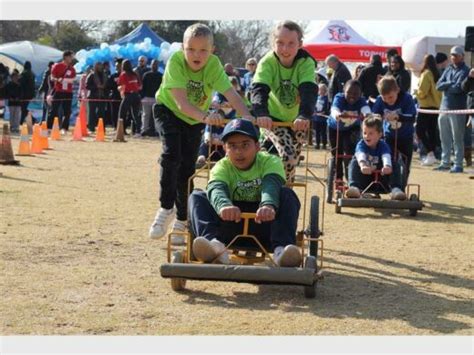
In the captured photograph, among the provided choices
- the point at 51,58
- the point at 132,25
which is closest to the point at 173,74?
the point at 51,58

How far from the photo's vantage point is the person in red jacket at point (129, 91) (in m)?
26.6

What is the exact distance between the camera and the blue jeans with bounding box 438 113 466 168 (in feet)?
58.4

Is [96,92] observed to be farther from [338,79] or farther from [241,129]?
[241,129]

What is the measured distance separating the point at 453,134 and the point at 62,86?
12620mm

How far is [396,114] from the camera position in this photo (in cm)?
1199

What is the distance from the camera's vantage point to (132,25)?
198ft

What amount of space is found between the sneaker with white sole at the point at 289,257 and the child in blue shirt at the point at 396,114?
19.2 ft

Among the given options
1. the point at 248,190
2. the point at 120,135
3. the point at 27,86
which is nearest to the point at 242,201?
the point at 248,190

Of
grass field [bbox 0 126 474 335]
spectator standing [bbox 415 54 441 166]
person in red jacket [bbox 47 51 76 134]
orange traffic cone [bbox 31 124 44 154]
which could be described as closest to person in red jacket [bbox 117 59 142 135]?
person in red jacket [bbox 47 51 76 134]

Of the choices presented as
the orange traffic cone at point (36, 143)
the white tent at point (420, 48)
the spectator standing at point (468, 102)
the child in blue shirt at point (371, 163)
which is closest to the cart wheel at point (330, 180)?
the child in blue shirt at point (371, 163)

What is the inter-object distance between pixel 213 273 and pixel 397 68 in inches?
459

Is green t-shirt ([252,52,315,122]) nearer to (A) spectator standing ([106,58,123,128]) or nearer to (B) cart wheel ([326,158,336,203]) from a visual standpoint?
(B) cart wheel ([326,158,336,203])

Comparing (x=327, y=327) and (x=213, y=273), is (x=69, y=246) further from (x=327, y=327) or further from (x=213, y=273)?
(x=327, y=327)

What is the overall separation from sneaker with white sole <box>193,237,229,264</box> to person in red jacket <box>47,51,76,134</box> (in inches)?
802
